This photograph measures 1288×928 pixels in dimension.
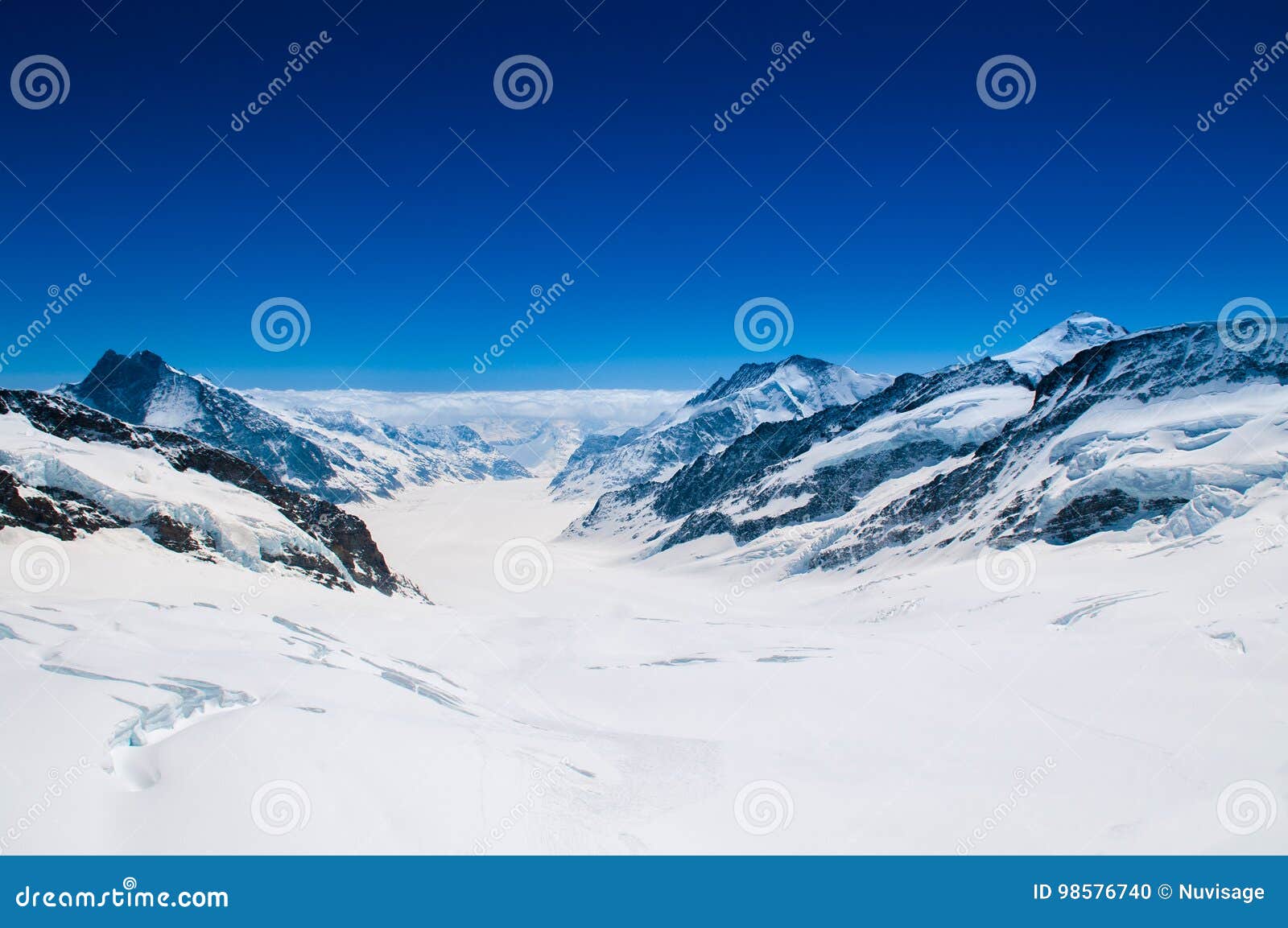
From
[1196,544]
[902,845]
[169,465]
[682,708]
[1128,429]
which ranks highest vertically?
[1128,429]

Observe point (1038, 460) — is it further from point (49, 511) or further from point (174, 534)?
point (49, 511)

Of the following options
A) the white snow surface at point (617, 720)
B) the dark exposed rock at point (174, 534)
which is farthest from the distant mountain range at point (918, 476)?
the white snow surface at point (617, 720)

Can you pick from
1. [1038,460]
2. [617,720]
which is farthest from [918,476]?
[617,720]

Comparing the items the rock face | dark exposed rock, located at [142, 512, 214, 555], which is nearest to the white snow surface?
dark exposed rock, located at [142, 512, 214, 555]

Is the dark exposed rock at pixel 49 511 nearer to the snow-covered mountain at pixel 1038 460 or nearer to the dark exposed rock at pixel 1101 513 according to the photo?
the snow-covered mountain at pixel 1038 460

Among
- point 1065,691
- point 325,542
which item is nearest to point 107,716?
point 1065,691

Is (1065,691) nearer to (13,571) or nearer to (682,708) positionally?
(682,708)

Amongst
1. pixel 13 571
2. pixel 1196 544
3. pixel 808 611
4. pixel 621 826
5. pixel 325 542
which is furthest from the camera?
pixel 808 611
